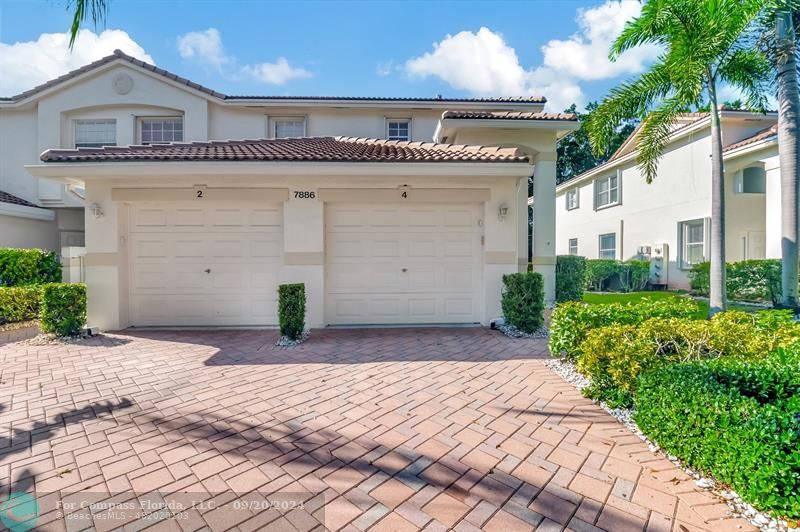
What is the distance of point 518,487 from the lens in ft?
9.21

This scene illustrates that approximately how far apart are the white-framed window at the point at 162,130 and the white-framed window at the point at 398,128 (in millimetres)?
7800

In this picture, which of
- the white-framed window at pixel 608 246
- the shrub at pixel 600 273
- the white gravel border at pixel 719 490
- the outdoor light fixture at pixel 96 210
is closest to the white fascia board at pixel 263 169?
the outdoor light fixture at pixel 96 210

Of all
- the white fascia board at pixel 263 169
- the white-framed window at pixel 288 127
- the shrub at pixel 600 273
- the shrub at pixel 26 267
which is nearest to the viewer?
the white fascia board at pixel 263 169

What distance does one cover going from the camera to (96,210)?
7.95m

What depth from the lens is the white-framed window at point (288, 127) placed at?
45.7 ft

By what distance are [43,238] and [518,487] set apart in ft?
→ 58.3

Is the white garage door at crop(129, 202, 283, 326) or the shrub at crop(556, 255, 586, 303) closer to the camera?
the white garage door at crop(129, 202, 283, 326)

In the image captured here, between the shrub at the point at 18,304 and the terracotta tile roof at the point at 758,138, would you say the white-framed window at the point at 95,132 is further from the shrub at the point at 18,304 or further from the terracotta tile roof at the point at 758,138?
the terracotta tile roof at the point at 758,138

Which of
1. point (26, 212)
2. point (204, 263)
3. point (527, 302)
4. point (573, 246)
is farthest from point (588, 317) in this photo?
point (573, 246)

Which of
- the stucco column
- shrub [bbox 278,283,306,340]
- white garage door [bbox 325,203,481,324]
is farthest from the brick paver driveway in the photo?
the stucco column

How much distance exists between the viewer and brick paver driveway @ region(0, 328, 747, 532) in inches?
99.6

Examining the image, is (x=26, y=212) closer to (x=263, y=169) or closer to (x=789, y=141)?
(x=263, y=169)

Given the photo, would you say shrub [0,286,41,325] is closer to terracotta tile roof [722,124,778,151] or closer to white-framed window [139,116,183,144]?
white-framed window [139,116,183,144]

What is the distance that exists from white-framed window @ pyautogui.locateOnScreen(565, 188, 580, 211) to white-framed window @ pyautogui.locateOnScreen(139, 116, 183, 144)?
67.5ft
